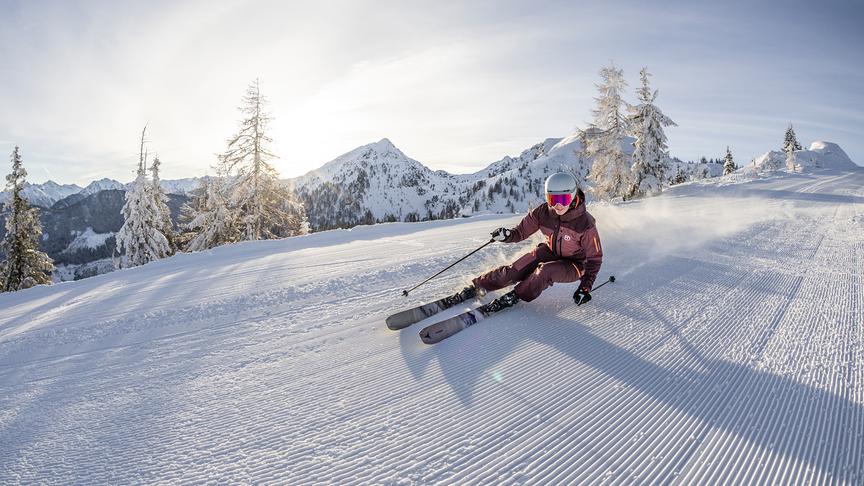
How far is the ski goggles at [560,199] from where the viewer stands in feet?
15.5

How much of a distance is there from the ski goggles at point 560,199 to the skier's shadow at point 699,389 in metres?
1.53

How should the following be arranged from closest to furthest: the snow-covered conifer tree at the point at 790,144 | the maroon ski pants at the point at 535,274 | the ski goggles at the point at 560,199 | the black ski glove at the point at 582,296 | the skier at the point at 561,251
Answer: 1. the black ski glove at the point at 582,296
2. the maroon ski pants at the point at 535,274
3. the skier at the point at 561,251
4. the ski goggles at the point at 560,199
5. the snow-covered conifer tree at the point at 790,144

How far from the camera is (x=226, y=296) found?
5.27 meters

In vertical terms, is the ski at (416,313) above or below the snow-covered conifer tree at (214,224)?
below

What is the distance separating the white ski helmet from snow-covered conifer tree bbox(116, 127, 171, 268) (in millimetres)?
28746

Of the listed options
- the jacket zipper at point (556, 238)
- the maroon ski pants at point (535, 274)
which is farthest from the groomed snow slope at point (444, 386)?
the jacket zipper at point (556, 238)

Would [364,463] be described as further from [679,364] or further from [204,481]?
[679,364]

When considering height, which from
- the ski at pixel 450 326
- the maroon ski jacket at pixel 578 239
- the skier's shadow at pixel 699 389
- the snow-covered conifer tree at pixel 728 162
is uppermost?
the snow-covered conifer tree at pixel 728 162

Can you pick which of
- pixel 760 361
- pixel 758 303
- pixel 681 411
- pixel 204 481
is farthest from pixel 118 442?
pixel 758 303

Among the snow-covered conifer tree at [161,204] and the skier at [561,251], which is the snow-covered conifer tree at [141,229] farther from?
the skier at [561,251]

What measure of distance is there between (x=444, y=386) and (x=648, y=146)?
32.4 m

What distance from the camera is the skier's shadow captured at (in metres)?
2.24

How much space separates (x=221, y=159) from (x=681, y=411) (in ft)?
86.4

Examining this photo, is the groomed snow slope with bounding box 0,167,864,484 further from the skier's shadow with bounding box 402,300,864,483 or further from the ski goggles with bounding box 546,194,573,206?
the ski goggles with bounding box 546,194,573,206
